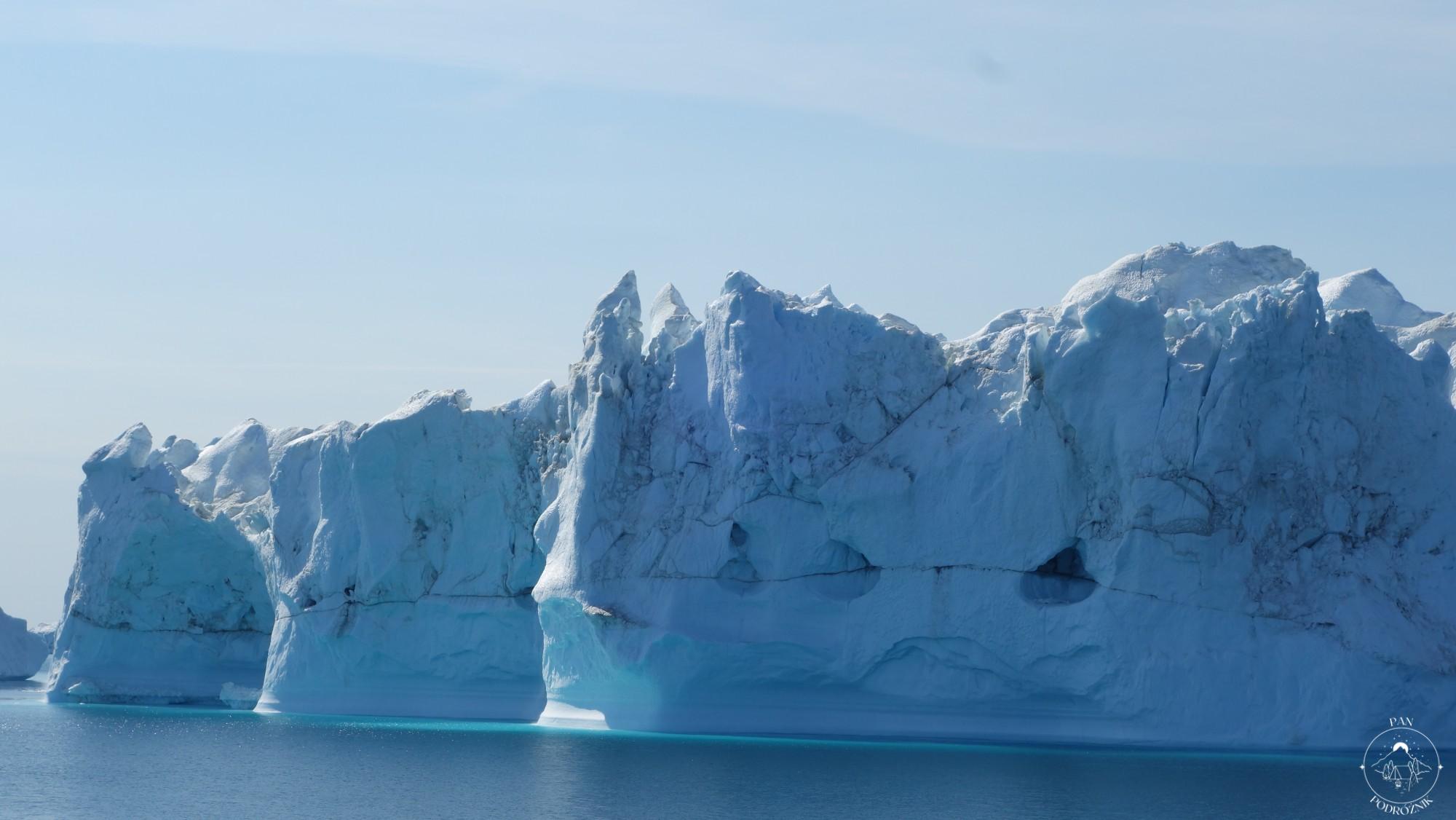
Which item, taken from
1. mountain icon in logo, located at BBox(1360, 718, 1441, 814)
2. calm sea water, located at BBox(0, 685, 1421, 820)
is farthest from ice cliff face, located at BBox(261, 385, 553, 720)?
mountain icon in logo, located at BBox(1360, 718, 1441, 814)

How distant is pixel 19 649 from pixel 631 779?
40986 mm

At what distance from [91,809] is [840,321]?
40.8 ft

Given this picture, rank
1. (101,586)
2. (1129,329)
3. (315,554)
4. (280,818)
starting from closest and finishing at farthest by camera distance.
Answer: (280,818), (1129,329), (315,554), (101,586)

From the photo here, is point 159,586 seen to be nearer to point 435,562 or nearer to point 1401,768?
point 435,562

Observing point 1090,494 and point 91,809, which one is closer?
point 91,809

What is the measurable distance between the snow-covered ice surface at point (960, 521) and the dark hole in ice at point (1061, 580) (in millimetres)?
56

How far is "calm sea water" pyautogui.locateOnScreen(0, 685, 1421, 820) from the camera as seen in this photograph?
704 inches

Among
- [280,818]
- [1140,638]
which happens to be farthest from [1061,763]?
[280,818]

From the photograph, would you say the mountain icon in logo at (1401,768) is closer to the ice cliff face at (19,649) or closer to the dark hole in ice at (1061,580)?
the dark hole in ice at (1061,580)

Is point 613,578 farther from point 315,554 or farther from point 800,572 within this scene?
point 315,554

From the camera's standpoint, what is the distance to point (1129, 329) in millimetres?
23531

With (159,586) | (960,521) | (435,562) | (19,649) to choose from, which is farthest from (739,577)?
(19,649)

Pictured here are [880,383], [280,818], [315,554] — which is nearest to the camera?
[280,818]

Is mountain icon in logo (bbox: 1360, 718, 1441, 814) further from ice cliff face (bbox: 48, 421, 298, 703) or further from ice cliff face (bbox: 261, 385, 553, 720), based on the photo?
ice cliff face (bbox: 48, 421, 298, 703)
